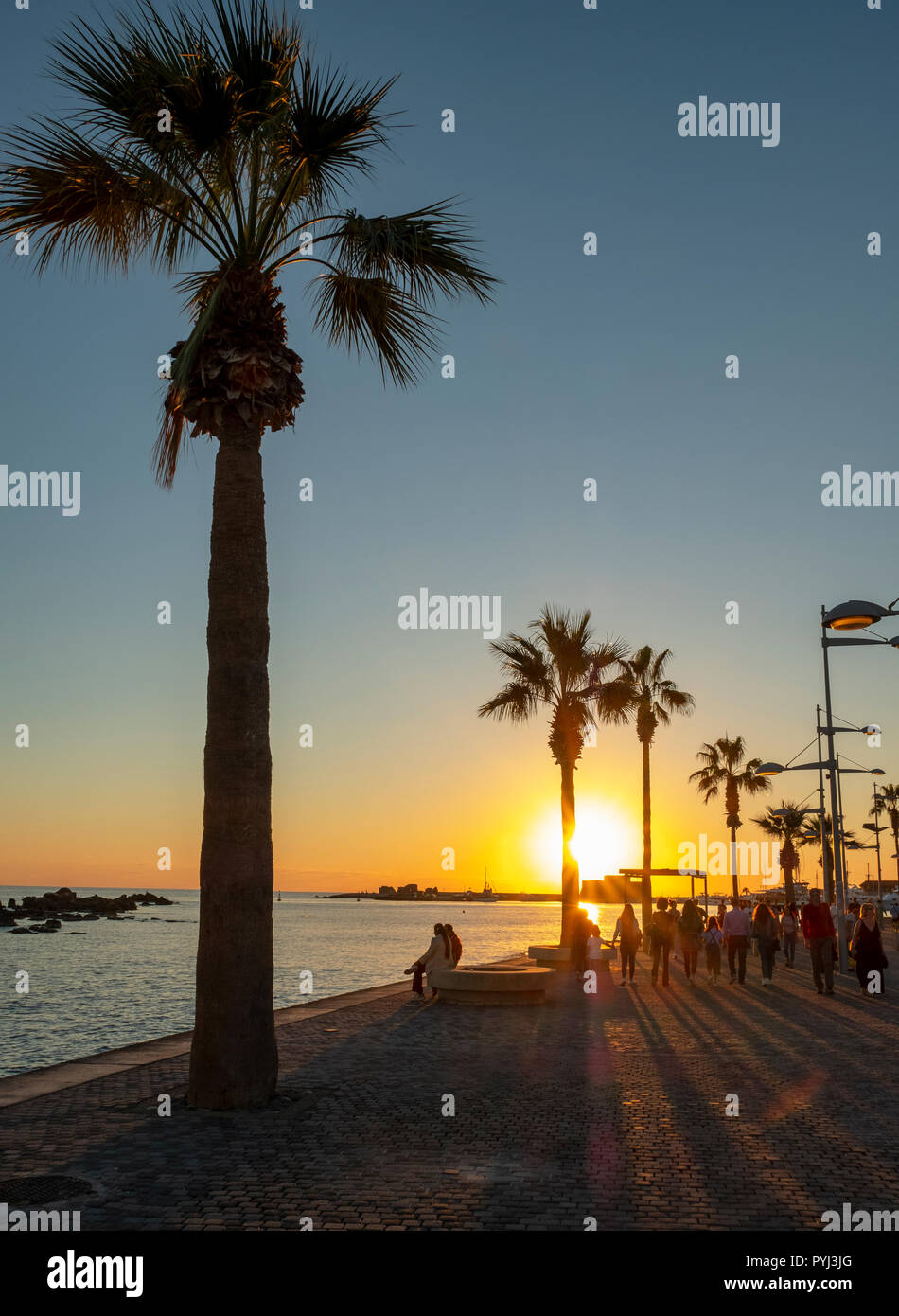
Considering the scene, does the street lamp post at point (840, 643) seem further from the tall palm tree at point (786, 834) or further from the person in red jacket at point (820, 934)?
the tall palm tree at point (786, 834)

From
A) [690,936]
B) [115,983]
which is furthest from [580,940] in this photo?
[115,983]

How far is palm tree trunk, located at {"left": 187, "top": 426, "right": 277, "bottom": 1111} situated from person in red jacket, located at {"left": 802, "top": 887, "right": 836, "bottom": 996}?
442 inches

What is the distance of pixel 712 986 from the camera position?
2139 centimetres

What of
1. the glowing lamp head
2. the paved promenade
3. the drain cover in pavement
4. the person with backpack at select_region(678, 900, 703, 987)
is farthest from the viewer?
the person with backpack at select_region(678, 900, 703, 987)

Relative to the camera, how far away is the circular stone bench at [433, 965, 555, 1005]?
17500 millimetres

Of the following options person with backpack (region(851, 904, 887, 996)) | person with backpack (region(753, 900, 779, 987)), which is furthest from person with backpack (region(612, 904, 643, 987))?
person with backpack (region(851, 904, 887, 996))

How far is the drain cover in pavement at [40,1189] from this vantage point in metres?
6.29

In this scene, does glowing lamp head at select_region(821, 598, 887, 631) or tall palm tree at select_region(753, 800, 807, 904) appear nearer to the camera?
glowing lamp head at select_region(821, 598, 887, 631)

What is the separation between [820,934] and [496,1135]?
473 inches

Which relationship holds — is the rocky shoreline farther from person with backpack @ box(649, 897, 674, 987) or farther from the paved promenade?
the paved promenade

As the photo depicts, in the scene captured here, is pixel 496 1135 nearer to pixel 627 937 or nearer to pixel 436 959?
pixel 436 959
